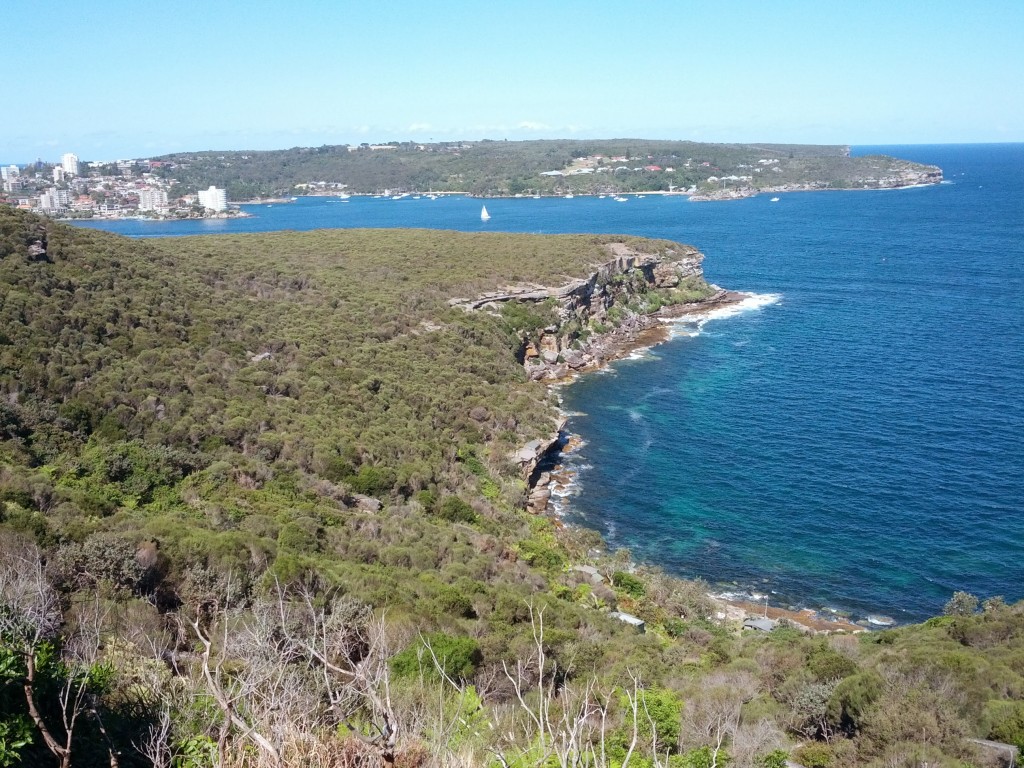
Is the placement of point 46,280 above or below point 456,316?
above

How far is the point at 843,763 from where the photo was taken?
514 inches

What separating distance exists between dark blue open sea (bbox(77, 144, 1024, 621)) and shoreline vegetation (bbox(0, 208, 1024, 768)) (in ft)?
9.83

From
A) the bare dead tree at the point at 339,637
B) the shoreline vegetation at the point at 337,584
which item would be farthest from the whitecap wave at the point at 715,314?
the bare dead tree at the point at 339,637

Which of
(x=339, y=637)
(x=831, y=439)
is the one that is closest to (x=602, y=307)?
(x=831, y=439)

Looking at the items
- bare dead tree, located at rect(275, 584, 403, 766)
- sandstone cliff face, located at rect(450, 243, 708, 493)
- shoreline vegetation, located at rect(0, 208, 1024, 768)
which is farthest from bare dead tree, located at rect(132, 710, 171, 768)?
sandstone cliff face, located at rect(450, 243, 708, 493)

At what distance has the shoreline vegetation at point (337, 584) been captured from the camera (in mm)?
8172

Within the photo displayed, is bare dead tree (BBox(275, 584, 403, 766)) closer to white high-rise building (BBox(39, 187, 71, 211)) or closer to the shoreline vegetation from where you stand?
the shoreline vegetation

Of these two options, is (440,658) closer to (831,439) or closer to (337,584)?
(337,584)

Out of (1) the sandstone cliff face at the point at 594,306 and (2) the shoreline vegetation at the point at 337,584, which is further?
(1) the sandstone cliff face at the point at 594,306

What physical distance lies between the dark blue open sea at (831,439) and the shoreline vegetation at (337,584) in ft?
9.83

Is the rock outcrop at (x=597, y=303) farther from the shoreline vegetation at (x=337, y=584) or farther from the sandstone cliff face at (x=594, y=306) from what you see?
the shoreline vegetation at (x=337, y=584)

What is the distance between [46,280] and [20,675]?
31.4 metres

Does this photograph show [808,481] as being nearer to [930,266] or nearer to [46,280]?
[46,280]

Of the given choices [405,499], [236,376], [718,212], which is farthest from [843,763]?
[718,212]
